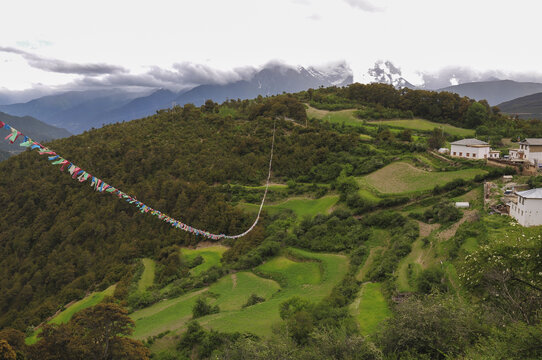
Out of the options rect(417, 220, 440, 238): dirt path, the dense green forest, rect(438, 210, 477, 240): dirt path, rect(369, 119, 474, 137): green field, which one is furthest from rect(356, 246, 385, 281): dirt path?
rect(369, 119, 474, 137): green field

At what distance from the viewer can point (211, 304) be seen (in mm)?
21516

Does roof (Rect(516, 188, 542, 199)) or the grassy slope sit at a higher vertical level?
the grassy slope

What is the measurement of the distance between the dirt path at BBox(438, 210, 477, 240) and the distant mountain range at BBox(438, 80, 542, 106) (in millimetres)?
184230

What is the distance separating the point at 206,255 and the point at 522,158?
30449 millimetres

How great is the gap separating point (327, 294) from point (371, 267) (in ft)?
12.6

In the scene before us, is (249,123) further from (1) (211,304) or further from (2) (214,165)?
(1) (211,304)

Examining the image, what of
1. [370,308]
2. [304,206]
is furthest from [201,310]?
[304,206]

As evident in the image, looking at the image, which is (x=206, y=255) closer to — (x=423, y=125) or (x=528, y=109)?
(x=423, y=125)

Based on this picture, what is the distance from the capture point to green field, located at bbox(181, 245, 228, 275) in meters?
27.7

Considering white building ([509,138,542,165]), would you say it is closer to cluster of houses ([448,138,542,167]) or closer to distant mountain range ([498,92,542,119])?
cluster of houses ([448,138,542,167])

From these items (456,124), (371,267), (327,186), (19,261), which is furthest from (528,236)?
(19,261)

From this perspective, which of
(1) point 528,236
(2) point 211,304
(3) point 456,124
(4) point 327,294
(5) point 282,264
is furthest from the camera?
(3) point 456,124

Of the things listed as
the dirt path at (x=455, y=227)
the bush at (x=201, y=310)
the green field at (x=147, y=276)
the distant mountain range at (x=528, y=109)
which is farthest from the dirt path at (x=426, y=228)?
the distant mountain range at (x=528, y=109)

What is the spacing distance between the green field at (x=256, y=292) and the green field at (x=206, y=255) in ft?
10.3
